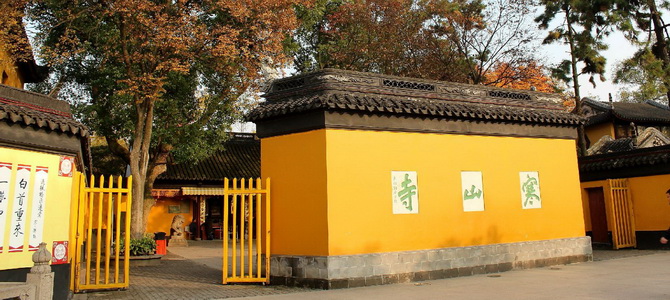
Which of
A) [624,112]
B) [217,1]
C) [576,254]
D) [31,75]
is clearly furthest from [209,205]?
[624,112]

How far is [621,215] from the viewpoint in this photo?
14.9 meters

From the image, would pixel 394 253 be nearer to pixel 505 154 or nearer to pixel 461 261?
pixel 461 261

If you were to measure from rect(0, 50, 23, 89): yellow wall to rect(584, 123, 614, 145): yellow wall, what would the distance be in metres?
29.5

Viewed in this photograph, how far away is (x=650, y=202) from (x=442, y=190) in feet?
27.5

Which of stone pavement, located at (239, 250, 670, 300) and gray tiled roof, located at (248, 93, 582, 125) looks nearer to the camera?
stone pavement, located at (239, 250, 670, 300)

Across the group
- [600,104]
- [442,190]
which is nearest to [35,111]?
[442,190]

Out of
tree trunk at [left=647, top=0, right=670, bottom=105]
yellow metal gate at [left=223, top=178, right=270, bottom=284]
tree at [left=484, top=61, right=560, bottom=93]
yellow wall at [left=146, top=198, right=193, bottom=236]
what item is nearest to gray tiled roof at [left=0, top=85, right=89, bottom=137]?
yellow metal gate at [left=223, top=178, right=270, bottom=284]

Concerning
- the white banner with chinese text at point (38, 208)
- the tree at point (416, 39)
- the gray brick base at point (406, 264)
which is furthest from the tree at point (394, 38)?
the white banner with chinese text at point (38, 208)

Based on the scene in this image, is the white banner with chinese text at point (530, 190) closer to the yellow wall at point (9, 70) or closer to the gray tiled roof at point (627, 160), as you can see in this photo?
the gray tiled roof at point (627, 160)

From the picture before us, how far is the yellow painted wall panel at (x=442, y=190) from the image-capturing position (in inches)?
352

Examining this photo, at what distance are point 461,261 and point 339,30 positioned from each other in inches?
564

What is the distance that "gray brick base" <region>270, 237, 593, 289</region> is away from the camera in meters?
8.64

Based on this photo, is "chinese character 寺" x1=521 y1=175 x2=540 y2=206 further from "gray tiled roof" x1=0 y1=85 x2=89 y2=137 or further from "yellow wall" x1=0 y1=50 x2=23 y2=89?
"yellow wall" x1=0 y1=50 x2=23 y2=89

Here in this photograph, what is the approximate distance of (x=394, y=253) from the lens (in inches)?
360
